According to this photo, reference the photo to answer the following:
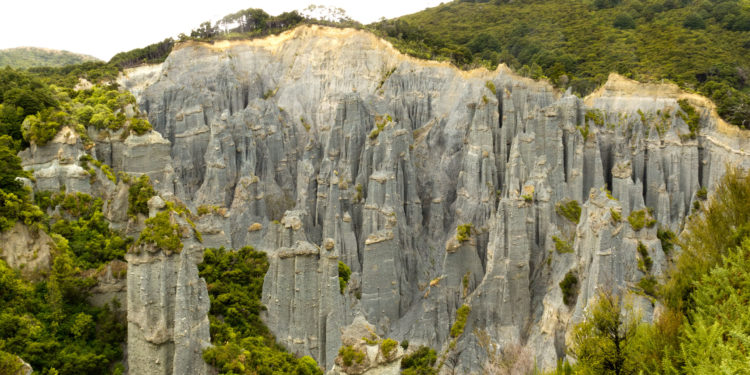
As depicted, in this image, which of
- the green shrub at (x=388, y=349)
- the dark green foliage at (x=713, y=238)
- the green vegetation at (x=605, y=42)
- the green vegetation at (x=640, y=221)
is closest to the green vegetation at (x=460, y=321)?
the green vegetation at (x=640, y=221)

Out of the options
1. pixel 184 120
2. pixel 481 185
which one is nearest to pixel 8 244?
pixel 481 185

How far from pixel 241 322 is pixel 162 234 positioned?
4.37 metres

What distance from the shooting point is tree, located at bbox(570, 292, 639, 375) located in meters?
11.1

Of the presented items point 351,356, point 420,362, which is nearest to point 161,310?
point 351,356

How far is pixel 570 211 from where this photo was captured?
2895 cm

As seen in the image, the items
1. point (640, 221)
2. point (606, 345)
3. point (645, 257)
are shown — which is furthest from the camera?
point (640, 221)

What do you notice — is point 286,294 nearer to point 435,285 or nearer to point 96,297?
point 96,297

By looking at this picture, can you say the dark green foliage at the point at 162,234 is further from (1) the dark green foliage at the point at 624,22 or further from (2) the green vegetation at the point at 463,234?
(1) the dark green foliage at the point at 624,22

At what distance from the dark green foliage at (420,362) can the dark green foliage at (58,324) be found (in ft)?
34.7

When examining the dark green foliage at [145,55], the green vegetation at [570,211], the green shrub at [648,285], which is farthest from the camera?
the dark green foliage at [145,55]

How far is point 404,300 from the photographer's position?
1232 inches

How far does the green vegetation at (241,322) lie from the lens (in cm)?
1666

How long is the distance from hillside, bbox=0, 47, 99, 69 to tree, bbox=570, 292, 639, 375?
261 feet

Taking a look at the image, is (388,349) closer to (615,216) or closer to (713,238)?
(713,238)
